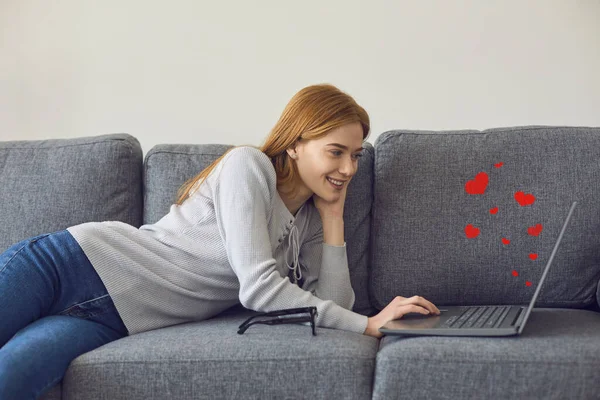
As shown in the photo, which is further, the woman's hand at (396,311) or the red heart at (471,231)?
the red heart at (471,231)

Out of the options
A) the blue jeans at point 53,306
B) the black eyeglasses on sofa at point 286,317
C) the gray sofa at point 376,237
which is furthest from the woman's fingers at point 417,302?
the blue jeans at point 53,306

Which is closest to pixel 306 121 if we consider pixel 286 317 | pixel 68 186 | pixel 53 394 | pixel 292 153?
pixel 292 153

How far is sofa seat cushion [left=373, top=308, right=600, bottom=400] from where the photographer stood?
50.7 inches

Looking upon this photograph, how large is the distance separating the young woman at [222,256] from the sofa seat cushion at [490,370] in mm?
243

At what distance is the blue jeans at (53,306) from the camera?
4.50 feet

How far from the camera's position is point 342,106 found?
1749 millimetres

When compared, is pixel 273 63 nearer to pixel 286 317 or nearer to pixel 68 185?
pixel 68 185

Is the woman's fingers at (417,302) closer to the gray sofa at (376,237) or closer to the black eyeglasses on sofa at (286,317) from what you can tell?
the gray sofa at (376,237)

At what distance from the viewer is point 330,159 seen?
1727 millimetres

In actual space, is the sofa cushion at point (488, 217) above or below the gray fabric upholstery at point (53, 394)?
above

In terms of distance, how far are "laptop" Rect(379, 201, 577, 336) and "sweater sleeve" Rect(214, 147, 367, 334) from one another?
124 millimetres

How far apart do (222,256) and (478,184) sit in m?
0.73

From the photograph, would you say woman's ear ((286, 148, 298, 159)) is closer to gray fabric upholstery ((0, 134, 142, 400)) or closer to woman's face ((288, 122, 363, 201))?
woman's face ((288, 122, 363, 201))

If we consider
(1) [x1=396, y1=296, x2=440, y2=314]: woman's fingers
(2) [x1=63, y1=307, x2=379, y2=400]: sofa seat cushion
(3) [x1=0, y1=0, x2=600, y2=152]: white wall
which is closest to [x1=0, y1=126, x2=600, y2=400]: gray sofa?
(2) [x1=63, y1=307, x2=379, y2=400]: sofa seat cushion
